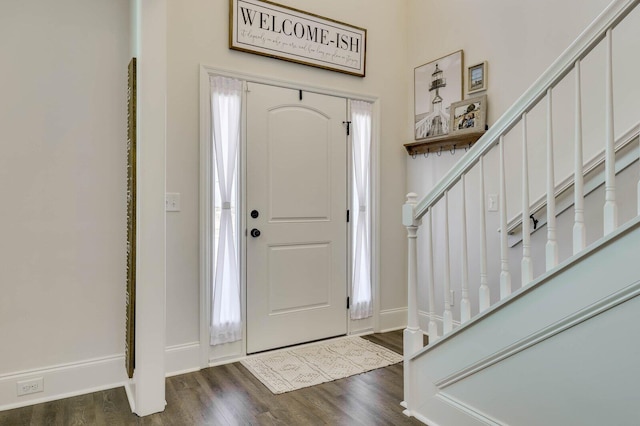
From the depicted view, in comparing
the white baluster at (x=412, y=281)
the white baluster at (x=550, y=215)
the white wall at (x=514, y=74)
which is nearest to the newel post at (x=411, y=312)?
the white baluster at (x=412, y=281)

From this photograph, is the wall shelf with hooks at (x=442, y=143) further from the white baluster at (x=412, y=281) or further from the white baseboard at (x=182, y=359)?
the white baseboard at (x=182, y=359)

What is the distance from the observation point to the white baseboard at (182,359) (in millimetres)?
2812

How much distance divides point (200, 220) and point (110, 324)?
88cm

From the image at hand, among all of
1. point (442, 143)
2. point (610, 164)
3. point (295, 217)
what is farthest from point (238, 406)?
point (442, 143)

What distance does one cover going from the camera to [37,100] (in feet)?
7.95

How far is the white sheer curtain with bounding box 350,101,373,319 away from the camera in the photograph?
12.0 feet

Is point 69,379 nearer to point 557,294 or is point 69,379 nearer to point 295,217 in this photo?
point 295,217

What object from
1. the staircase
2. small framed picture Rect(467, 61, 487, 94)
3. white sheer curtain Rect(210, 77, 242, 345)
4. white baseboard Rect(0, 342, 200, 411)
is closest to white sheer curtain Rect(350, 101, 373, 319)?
small framed picture Rect(467, 61, 487, 94)

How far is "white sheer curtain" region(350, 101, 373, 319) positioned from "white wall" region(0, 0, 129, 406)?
187 cm

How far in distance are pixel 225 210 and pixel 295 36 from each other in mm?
1518

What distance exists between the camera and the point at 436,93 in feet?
11.8

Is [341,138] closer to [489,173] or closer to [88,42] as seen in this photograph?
[489,173]

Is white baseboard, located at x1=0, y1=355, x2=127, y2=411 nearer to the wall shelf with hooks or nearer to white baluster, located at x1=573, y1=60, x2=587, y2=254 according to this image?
white baluster, located at x1=573, y1=60, x2=587, y2=254

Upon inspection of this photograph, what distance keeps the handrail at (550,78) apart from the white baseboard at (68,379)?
2244 millimetres
